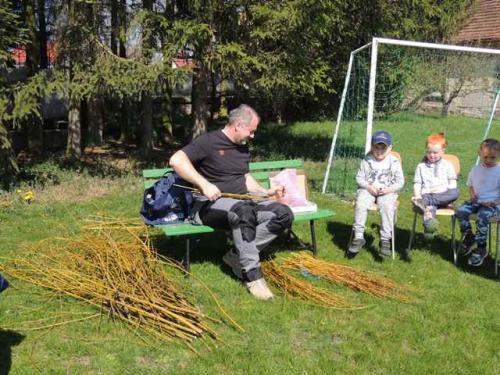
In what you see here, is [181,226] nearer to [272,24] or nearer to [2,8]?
[2,8]

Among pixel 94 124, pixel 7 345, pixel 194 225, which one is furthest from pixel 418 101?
pixel 7 345

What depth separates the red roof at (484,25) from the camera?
1948cm

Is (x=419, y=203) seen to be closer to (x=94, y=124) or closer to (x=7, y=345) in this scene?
(x=7, y=345)

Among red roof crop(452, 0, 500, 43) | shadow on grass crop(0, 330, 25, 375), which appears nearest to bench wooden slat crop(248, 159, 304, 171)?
shadow on grass crop(0, 330, 25, 375)

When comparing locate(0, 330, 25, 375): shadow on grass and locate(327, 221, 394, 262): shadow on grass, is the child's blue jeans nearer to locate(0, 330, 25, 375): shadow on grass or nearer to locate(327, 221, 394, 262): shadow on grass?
locate(327, 221, 394, 262): shadow on grass

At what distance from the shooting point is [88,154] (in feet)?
37.8

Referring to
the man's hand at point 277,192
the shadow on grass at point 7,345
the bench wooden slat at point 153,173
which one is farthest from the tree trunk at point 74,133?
the shadow on grass at point 7,345

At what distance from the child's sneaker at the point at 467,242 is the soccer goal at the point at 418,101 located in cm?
382

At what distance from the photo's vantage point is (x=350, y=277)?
15.0 feet

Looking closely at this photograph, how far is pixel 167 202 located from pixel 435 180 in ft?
8.73

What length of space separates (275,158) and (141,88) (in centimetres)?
374

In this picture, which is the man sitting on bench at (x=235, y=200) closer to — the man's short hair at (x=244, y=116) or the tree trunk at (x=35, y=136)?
the man's short hair at (x=244, y=116)

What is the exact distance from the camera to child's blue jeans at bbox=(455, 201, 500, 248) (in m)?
4.94

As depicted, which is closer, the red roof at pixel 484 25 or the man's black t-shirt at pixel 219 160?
the man's black t-shirt at pixel 219 160
